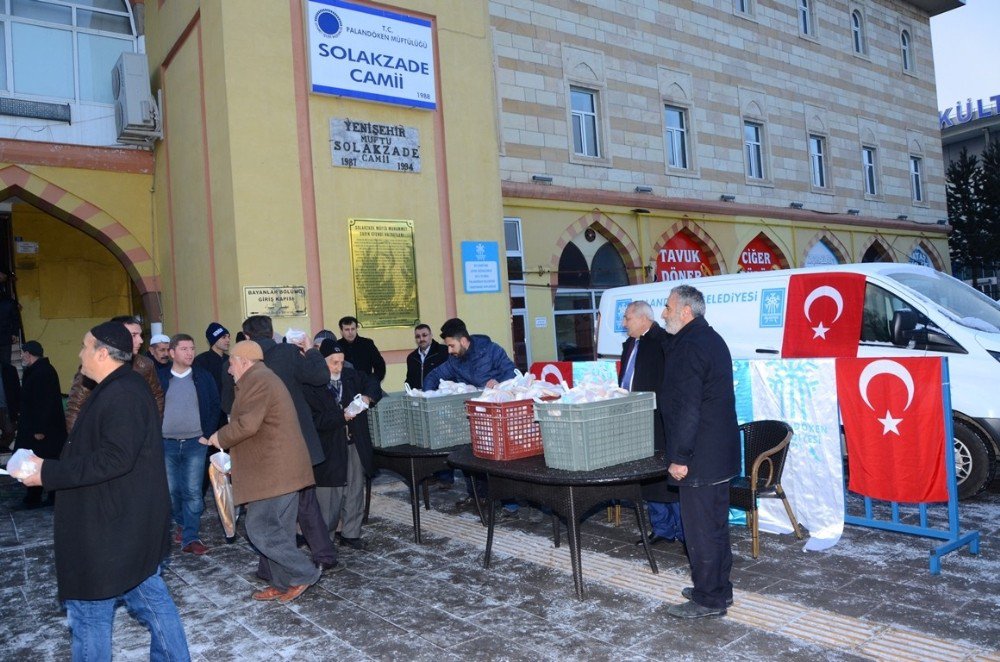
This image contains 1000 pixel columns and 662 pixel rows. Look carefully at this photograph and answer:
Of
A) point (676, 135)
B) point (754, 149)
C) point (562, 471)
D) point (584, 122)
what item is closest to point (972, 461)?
point (562, 471)

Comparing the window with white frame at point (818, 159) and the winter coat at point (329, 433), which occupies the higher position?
the window with white frame at point (818, 159)

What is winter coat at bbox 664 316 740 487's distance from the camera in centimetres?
444

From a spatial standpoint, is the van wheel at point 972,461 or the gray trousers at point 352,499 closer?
the gray trousers at point 352,499

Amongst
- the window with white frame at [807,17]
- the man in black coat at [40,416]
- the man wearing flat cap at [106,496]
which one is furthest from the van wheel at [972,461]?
the window with white frame at [807,17]

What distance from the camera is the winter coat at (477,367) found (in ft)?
24.3

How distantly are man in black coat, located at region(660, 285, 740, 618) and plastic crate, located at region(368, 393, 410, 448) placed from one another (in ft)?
9.43

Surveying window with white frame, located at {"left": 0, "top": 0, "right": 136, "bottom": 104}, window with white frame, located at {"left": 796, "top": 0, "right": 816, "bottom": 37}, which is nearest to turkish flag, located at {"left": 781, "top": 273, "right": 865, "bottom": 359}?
window with white frame, located at {"left": 0, "top": 0, "right": 136, "bottom": 104}

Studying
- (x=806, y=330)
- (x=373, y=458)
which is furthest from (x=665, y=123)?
(x=373, y=458)

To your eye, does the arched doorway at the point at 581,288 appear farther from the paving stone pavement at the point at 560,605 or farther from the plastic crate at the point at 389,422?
the paving stone pavement at the point at 560,605

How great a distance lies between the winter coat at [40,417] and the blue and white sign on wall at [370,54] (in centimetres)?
489

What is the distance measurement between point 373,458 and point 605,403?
2.66 metres

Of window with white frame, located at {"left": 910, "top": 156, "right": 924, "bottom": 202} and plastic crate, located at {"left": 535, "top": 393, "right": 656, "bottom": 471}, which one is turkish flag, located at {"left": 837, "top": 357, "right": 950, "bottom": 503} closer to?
plastic crate, located at {"left": 535, "top": 393, "right": 656, "bottom": 471}

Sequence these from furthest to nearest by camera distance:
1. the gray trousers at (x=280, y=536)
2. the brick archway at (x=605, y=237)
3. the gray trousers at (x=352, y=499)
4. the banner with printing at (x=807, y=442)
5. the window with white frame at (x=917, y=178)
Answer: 1. the window with white frame at (x=917, y=178)
2. the brick archway at (x=605, y=237)
3. the gray trousers at (x=352, y=499)
4. the banner with printing at (x=807, y=442)
5. the gray trousers at (x=280, y=536)

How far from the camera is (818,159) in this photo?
21.2 m
